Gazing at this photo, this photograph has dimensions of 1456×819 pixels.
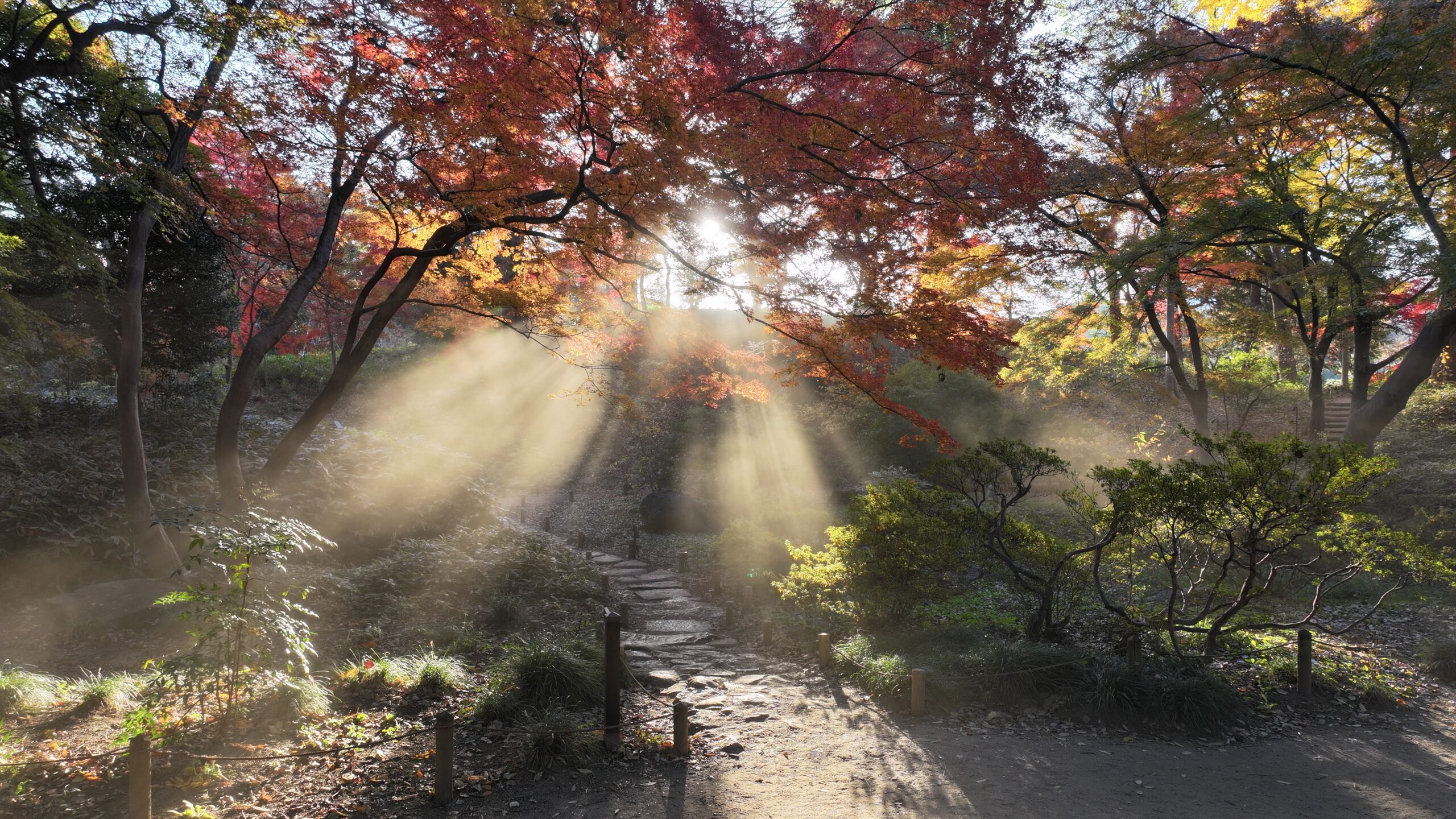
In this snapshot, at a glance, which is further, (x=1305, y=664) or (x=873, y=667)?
(x=873, y=667)

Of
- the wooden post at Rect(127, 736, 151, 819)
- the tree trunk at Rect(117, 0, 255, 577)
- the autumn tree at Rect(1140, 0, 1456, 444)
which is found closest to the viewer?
the wooden post at Rect(127, 736, 151, 819)

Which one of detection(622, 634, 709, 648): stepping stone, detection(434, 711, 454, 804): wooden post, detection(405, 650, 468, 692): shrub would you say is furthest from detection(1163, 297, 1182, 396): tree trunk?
detection(434, 711, 454, 804): wooden post

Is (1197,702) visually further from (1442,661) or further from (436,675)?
(436,675)

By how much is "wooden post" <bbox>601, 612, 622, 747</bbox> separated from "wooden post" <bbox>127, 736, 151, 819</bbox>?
254 cm

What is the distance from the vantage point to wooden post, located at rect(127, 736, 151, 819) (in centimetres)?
328

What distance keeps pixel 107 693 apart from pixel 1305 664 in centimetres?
975

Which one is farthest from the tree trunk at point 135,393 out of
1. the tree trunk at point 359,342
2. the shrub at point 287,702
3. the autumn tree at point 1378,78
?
the autumn tree at point 1378,78

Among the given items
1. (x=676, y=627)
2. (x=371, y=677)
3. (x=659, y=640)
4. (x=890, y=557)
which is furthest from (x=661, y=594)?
(x=371, y=677)

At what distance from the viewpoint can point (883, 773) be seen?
4617 millimetres

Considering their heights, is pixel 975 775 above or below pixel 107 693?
below

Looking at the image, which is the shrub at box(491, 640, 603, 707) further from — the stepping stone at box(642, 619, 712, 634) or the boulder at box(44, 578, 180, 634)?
the boulder at box(44, 578, 180, 634)

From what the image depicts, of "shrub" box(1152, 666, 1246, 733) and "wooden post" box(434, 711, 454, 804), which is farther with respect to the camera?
"shrub" box(1152, 666, 1246, 733)

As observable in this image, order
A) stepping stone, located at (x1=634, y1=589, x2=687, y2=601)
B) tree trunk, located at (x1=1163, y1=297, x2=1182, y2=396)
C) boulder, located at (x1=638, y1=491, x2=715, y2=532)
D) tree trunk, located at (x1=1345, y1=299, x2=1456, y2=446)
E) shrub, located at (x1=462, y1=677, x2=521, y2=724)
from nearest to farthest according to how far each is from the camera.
Result: shrub, located at (x1=462, y1=677, x2=521, y2=724), tree trunk, located at (x1=1345, y1=299, x2=1456, y2=446), stepping stone, located at (x1=634, y1=589, x2=687, y2=601), tree trunk, located at (x1=1163, y1=297, x2=1182, y2=396), boulder, located at (x1=638, y1=491, x2=715, y2=532)

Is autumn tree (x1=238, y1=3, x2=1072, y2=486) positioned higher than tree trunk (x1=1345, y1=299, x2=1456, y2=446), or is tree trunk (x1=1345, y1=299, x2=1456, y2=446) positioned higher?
autumn tree (x1=238, y1=3, x2=1072, y2=486)
